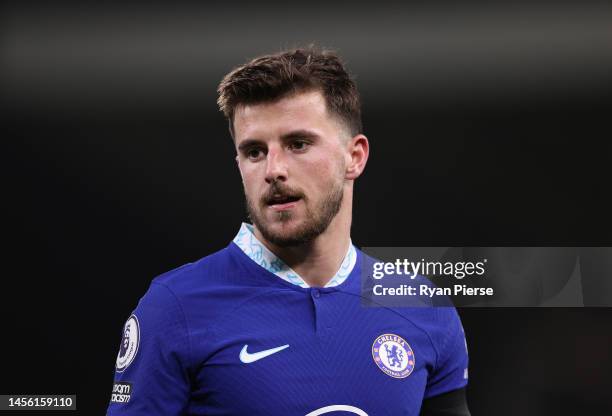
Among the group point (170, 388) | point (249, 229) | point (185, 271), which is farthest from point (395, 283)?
point (170, 388)

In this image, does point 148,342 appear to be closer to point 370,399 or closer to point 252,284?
point 252,284

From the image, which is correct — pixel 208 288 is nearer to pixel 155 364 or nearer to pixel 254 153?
pixel 155 364

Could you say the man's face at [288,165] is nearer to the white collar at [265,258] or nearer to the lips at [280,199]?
the lips at [280,199]

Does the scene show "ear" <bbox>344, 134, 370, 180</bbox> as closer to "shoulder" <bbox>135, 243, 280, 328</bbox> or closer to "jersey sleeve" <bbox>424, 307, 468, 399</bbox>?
"shoulder" <bbox>135, 243, 280, 328</bbox>

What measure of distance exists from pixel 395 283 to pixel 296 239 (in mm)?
610

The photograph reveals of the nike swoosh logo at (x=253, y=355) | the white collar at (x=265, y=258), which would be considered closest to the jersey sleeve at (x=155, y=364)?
the nike swoosh logo at (x=253, y=355)

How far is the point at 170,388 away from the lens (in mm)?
2488

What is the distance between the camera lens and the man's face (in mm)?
2621

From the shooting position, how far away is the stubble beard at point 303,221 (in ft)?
8.76

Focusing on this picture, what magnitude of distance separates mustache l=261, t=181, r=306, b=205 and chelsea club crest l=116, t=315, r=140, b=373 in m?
0.62

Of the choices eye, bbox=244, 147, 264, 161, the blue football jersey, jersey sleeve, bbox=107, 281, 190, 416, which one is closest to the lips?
eye, bbox=244, 147, 264, 161

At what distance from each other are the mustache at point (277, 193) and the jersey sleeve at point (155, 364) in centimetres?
47

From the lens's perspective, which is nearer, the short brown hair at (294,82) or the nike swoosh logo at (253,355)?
the nike swoosh logo at (253,355)

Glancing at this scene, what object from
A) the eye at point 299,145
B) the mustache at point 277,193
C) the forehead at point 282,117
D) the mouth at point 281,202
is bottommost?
the mouth at point 281,202
